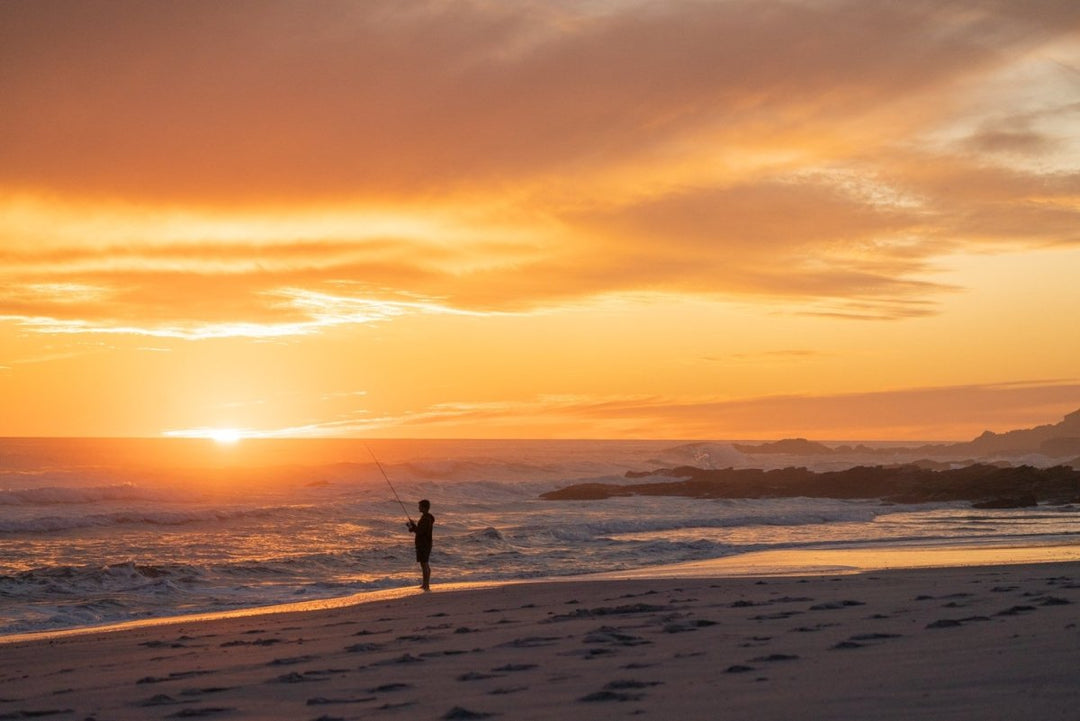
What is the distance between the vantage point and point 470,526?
105 ft

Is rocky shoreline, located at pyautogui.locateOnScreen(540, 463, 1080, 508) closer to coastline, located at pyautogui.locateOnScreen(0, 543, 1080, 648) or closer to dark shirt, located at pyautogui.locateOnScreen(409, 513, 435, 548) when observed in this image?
coastline, located at pyautogui.locateOnScreen(0, 543, 1080, 648)

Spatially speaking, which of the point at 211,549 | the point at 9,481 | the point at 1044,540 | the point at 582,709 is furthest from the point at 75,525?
the point at 9,481

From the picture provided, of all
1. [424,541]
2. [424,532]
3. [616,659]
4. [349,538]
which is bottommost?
[349,538]

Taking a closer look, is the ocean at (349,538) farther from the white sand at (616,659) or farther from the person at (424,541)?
the white sand at (616,659)

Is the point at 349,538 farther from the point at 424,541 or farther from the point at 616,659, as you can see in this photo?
the point at 616,659

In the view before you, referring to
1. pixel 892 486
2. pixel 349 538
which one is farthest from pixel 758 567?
pixel 892 486

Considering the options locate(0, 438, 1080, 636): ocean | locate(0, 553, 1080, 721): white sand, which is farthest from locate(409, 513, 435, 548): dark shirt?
locate(0, 553, 1080, 721): white sand

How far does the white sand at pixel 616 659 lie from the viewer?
5738 mm

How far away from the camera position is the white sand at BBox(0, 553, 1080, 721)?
5738 millimetres

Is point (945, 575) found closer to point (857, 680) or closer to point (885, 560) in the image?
point (885, 560)

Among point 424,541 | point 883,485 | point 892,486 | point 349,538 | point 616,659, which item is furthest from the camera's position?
point 883,485

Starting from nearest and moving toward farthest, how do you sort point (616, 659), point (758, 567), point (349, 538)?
point (616, 659) < point (758, 567) < point (349, 538)

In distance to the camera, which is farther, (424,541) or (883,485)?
(883,485)

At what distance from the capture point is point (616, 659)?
300 inches
